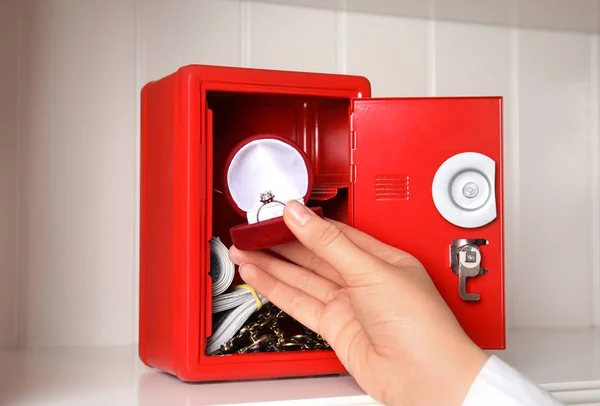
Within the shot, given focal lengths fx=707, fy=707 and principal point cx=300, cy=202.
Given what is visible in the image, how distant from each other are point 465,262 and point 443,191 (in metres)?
0.10

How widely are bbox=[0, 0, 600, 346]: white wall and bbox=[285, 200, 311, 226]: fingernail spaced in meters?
0.51

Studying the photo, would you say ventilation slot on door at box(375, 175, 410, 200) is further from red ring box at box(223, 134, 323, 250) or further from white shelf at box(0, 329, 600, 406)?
white shelf at box(0, 329, 600, 406)

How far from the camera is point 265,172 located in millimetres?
974

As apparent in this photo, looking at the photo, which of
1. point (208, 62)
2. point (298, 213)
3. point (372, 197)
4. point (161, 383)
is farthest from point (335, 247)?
point (208, 62)

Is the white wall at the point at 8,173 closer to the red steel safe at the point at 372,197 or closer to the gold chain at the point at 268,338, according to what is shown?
the red steel safe at the point at 372,197

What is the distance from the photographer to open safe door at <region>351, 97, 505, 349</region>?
37.2 inches

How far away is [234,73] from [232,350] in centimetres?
37

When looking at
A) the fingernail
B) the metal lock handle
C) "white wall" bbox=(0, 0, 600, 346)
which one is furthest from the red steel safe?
"white wall" bbox=(0, 0, 600, 346)

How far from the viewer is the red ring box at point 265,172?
37.9 inches

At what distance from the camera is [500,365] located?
2.48 feet

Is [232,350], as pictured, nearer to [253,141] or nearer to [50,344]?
[253,141]

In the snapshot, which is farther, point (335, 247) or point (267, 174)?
point (267, 174)

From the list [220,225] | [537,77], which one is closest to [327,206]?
[220,225]

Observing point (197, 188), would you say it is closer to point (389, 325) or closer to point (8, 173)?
point (389, 325)
